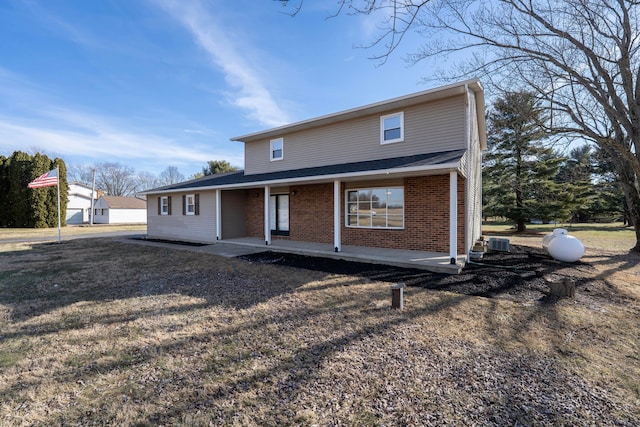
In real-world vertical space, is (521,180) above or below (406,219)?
above

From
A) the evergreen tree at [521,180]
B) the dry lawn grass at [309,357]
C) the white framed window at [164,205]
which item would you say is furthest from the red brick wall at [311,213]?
the evergreen tree at [521,180]

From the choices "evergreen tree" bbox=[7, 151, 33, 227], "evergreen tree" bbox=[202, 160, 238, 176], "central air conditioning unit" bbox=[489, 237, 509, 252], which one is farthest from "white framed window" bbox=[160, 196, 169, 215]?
"evergreen tree" bbox=[7, 151, 33, 227]

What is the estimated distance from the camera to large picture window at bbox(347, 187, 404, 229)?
10.1 metres

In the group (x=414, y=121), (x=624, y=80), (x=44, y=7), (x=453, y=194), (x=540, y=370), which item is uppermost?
(x=44, y=7)

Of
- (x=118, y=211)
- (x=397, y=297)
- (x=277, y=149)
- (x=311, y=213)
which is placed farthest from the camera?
(x=118, y=211)

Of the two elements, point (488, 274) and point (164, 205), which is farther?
point (164, 205)

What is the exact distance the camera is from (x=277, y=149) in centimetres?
1362

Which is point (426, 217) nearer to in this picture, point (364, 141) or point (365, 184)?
point (365, 184)

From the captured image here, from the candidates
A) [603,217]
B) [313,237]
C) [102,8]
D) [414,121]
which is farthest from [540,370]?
[603,217]

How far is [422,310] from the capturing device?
16.1 ft

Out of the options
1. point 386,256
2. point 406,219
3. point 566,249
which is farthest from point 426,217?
point 566,249

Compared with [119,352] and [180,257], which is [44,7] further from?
[119,352]

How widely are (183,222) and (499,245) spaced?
14.7 metres

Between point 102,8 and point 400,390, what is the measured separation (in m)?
12.3
